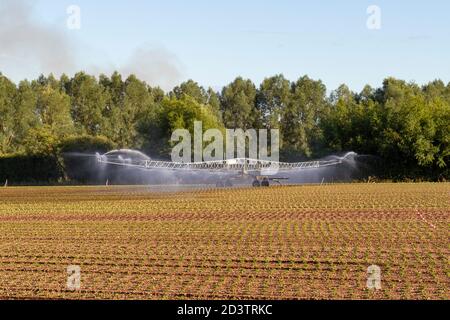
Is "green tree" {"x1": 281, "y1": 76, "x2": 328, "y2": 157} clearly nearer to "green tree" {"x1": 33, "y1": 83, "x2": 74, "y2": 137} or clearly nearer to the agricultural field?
"green tree" {"x1": 33, "y1": 83, "x2": 74, "y2": 137}

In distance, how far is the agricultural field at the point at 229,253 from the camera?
14.0 meters

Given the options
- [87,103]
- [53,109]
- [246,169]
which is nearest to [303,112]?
[87,103]

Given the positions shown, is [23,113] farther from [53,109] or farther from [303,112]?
[303,112]

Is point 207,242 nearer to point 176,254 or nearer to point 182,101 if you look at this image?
point 176,254

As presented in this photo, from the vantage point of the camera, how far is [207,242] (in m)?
21.4

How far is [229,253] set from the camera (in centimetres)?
1886

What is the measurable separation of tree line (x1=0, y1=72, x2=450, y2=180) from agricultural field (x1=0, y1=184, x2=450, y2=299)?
48.8 m

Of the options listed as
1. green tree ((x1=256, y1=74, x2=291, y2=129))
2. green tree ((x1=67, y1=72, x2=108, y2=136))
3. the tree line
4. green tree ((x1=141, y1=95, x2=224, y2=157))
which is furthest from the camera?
green tree ((x1=256, y1=74, x2=291, y2=129))

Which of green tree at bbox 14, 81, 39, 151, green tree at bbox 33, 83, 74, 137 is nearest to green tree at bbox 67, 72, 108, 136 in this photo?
green tree at bbox 33, 83, 74, 137

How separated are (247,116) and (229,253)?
112849 millimetres

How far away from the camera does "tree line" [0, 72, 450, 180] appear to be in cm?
7994

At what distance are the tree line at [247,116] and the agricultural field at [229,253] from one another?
4881 centimetres

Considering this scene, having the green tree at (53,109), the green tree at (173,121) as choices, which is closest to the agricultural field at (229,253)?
the green tree at (173,121)

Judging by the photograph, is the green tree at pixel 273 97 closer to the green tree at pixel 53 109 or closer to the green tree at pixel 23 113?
the green tree at pixel 53 109
